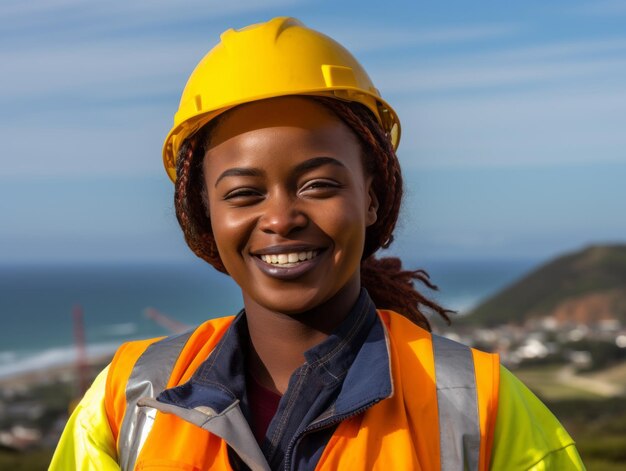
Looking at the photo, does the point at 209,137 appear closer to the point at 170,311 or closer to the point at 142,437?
the point at 142,437

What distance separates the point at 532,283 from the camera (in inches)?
3752

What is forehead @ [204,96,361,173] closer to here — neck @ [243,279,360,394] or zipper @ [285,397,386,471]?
neck @ [243,279,360,394]

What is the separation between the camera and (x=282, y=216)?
2.81 metres

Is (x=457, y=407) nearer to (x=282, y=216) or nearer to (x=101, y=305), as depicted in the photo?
(x=282, y=216)

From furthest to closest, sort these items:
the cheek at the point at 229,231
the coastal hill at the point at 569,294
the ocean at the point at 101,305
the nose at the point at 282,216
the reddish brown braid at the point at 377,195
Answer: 1. the ocean at the point at 101,305
2. the coastal hill at the point at 569,294
3. the reddish brown braid at the point at 377,195
4. the cheek at the point at 229,231
5. the nose at the point at 282,216

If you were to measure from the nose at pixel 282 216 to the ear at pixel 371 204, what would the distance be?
0.34 metres

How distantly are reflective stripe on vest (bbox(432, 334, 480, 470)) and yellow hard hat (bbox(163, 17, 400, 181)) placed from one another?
82 cm

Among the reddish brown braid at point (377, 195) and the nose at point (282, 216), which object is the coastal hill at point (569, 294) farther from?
the nose at point (282, 216)

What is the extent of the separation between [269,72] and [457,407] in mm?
1166

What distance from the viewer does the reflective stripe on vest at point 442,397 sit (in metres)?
2.83

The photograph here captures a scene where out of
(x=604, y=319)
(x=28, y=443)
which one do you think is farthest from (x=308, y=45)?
(x=604, y=319)

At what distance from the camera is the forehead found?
285 centimetres

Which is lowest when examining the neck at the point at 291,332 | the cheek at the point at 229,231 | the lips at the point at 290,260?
the neck at the point at 291,332

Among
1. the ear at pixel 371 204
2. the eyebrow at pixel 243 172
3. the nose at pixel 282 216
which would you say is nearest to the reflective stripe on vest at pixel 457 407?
the ear at pixel 371 204
